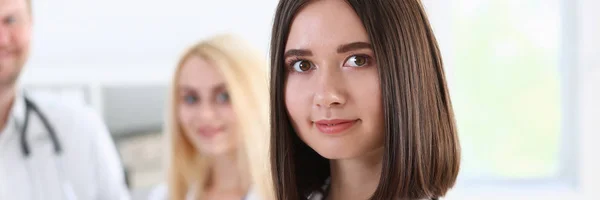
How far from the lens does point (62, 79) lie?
1962mm

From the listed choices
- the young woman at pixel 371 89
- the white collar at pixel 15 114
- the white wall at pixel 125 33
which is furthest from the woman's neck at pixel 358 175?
the white wall at pixel 125 33

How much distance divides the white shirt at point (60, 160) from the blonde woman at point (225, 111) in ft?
0.49

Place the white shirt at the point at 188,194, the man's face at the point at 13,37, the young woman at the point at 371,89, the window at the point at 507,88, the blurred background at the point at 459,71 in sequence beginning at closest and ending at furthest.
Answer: the young woman at the point at 371,89 < the man's face at the point at 13,37 < the white shirt at the point at 188,194 < the blurred background at the point at 459,71 < the window at the point at 507,88

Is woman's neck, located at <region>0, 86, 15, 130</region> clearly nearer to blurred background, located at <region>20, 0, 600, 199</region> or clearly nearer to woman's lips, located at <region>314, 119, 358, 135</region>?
blurred background, located at <region>20, 0, 600, 199</region>

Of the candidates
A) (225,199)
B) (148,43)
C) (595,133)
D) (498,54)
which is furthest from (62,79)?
(595,133)

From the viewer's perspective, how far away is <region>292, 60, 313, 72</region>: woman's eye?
740mm

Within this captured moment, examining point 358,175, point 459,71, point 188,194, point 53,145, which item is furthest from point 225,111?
Result: point 459,71

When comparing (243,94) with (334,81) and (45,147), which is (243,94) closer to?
(45,147)

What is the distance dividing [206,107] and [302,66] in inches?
26.4

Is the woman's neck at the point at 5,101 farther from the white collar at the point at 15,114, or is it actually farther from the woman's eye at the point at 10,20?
the woman's eye at the point at 10,20

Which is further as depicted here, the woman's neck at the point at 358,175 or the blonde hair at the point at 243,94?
the blonde hair at the point at 243,94

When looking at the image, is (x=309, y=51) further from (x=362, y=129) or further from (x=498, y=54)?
(x=498, y=54)

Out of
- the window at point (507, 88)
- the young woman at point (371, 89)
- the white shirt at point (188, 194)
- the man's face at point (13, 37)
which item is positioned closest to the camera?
the young woman at point (371, 89)

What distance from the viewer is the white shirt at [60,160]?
140 cm
